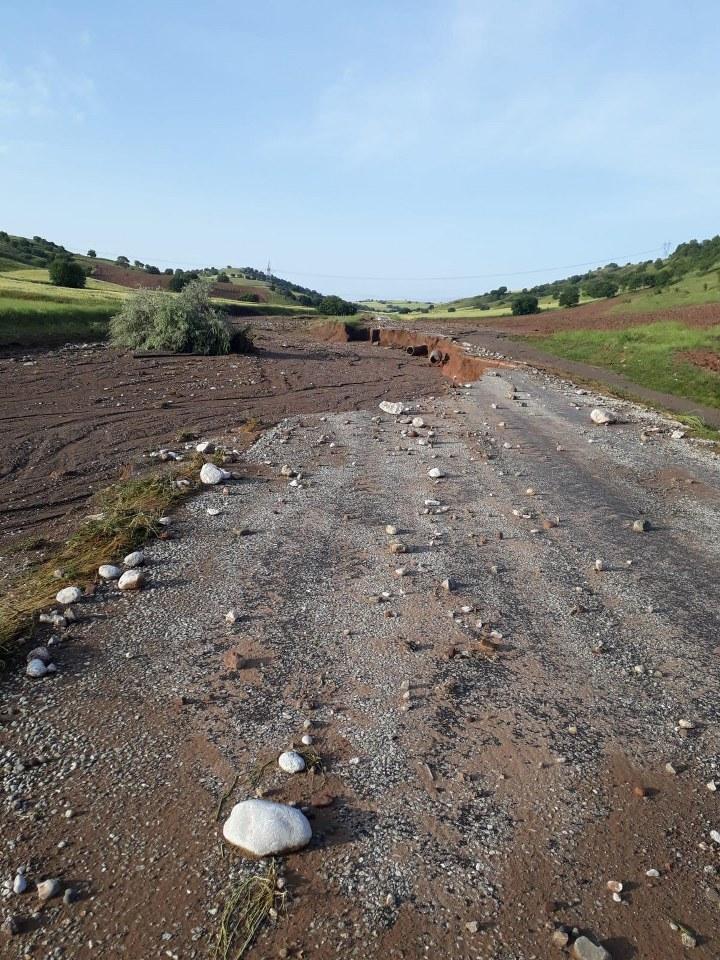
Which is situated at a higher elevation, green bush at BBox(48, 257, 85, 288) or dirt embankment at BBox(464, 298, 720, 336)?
green bush at BBox(48, 257, 85, 288)

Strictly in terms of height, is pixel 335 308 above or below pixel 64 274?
below

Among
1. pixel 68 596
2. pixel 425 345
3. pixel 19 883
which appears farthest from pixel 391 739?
pixel 425 345

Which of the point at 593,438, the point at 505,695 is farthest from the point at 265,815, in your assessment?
the point at 593,438

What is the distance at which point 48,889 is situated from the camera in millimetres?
3021

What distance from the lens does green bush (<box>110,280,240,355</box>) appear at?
24.5 metres

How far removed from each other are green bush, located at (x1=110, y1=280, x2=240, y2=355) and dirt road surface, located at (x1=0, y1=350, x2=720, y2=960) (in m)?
18.3

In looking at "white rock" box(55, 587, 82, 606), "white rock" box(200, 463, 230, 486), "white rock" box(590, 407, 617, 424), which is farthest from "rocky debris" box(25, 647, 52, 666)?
"white rock" box(590, 407, 617, 424)

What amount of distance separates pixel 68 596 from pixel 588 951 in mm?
4859

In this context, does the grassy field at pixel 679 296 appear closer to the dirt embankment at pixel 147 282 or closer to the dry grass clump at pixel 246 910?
the dirt embankment at pixel 147 282

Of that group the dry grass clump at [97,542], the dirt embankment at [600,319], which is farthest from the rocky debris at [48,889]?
the dirt embankment at [600,319]

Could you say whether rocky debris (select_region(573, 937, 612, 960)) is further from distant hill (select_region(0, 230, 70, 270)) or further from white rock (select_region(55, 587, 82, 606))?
distant hill (select_region(0, 230, 70, 270))

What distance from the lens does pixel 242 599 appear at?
5.82m

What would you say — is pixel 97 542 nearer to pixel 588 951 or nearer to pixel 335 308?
pixel 588 951

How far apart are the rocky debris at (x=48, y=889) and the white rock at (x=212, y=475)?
6506mm
